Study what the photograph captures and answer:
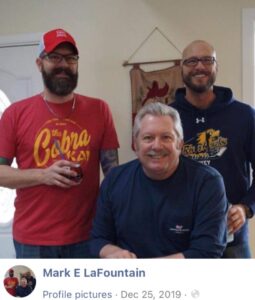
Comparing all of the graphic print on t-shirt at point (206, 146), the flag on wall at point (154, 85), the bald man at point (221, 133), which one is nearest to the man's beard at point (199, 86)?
the bald man at point (221, 133)

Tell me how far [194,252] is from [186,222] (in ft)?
0.21

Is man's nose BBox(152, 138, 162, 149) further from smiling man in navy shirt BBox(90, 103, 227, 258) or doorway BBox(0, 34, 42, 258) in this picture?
doorway BBox(0, 34, 42, 258)

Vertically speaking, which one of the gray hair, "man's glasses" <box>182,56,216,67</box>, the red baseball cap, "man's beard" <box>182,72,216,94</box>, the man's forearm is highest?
the red baseball cap

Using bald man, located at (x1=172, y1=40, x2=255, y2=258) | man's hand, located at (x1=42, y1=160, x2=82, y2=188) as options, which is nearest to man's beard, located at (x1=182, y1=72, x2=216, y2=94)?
bald man, located at (x1=172, y1=40, x2=255, y2=258)

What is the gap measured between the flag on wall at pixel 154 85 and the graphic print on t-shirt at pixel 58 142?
25.9 inches

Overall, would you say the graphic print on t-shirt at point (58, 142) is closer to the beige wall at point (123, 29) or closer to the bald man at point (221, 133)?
the bald man at point (221, 133)

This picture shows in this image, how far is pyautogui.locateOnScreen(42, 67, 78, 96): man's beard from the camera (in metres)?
1.04

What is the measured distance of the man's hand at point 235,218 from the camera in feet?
3.02
